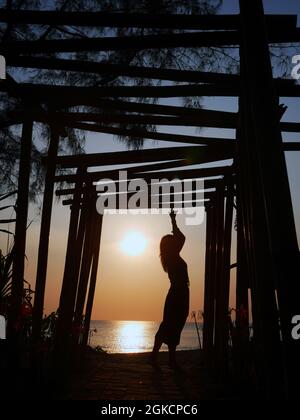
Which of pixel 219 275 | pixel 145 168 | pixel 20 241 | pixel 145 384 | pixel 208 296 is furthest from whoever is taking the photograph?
pixel 208 296

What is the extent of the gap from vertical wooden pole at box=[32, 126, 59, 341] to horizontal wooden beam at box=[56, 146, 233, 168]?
2.31 feet

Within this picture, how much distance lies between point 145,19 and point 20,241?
2496 millimetres

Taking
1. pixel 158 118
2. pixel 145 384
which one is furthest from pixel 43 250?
pixel 158 118

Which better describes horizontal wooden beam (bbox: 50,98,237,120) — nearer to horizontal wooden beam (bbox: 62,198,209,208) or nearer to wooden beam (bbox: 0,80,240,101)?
wooden beam (bbox: 0,80,240,101)

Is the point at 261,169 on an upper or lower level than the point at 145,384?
upper

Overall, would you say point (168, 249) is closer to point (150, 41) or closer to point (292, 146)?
point (292, 146)

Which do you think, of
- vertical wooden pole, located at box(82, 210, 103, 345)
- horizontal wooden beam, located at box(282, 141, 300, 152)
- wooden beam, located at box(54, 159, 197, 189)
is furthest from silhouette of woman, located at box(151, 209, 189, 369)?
horizontal wooden beam, located at box(282, 141, 300, 152)

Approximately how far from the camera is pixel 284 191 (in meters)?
1.60

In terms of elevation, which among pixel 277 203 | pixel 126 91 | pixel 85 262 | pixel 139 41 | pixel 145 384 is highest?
pixel 126 91

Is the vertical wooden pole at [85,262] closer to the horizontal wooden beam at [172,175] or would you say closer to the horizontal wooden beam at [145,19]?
the horizontal wooden beam at [172,175]

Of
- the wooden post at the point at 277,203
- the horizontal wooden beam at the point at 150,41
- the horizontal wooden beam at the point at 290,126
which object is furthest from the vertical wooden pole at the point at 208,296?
the wooden post at the point at 277,203

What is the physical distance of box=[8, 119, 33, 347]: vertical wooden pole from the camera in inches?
161

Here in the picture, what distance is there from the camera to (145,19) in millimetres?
3107

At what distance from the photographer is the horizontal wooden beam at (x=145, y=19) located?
3094mm
